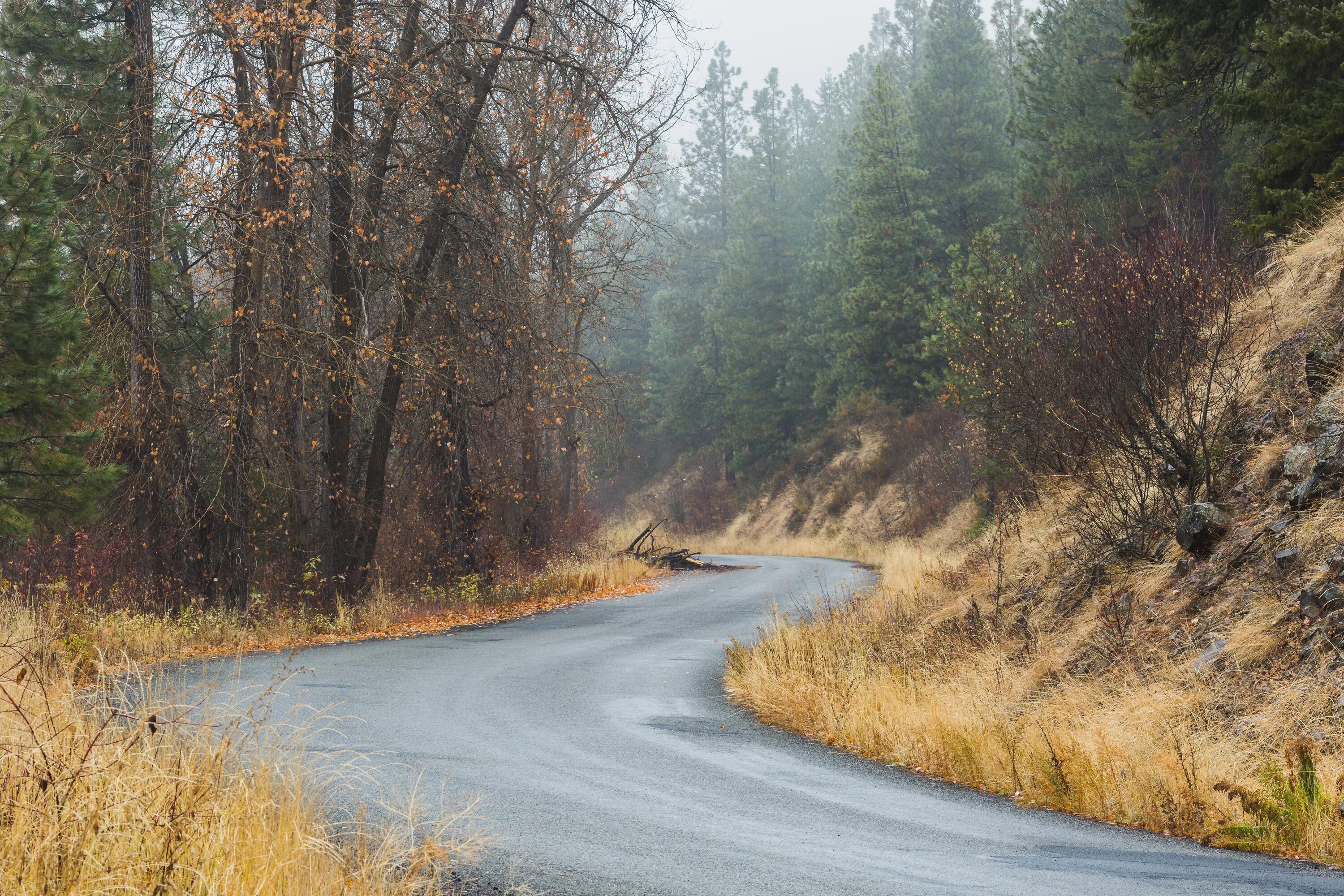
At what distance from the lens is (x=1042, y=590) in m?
11.4

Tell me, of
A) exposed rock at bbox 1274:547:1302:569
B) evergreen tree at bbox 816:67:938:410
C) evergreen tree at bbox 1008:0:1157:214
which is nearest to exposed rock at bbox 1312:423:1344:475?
exposed rock at bbox 1274:547:1302:569

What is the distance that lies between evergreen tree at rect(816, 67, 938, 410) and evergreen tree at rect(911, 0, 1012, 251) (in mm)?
1155

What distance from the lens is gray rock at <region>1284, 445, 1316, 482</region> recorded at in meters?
9.09

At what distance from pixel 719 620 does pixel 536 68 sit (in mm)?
9479

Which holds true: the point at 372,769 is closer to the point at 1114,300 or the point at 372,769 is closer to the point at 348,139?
the point at 1114,300

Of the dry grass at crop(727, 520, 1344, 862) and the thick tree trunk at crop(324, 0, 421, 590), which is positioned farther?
the thick tree trunk at crop(324, 0, 421, 590)

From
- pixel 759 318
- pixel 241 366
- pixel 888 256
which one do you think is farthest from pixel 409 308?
pixel 759 318

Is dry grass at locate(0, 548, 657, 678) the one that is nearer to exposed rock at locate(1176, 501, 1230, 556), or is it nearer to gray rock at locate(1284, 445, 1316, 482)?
exposed rock at locate(1176, 501, 1230, 556)

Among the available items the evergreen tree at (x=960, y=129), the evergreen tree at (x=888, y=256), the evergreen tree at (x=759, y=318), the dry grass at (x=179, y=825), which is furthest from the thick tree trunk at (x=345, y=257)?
the evergreen tree at (x=759, y=318)

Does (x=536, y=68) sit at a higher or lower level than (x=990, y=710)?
higher

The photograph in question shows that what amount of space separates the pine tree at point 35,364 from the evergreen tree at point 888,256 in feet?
99.3

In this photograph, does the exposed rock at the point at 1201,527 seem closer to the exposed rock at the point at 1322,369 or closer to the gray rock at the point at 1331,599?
the exposed rock at the point at 1322,369

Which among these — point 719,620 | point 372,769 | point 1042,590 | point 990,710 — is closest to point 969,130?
point 719,620

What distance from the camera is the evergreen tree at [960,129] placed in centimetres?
4131
